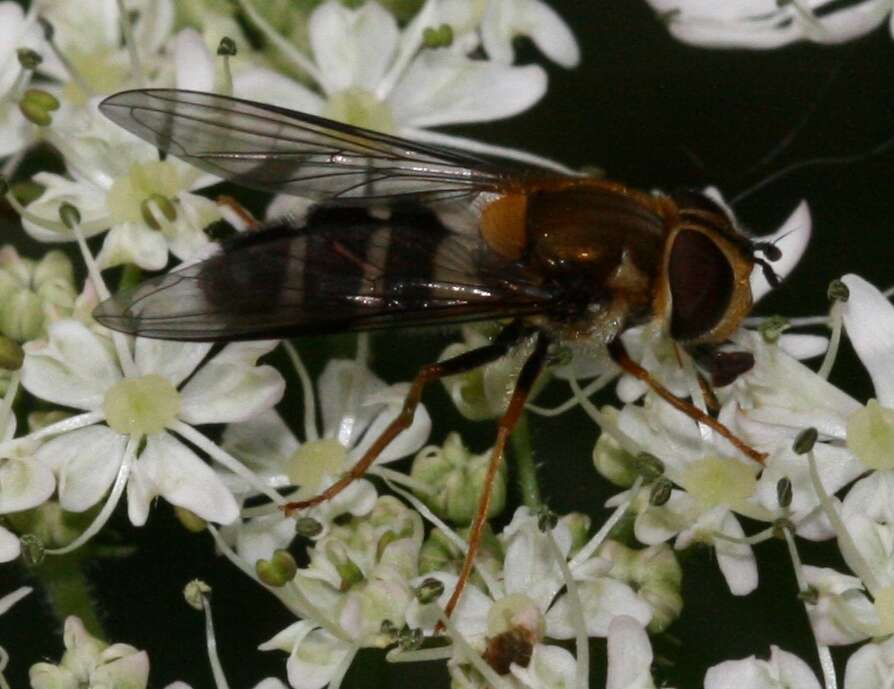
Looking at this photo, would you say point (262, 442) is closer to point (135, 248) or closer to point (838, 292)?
point (135, 248)

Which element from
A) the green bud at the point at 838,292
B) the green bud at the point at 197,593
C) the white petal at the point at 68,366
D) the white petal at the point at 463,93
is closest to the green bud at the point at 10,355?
the white petal at the point at 68,366

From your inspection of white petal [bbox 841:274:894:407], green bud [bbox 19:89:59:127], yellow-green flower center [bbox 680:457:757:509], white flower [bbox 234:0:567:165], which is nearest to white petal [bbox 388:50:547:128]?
white flower [bbox 234:0:567:165]

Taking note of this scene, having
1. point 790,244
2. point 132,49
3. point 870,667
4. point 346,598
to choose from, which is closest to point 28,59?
point 132,49

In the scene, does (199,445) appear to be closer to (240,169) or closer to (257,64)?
(240,169)

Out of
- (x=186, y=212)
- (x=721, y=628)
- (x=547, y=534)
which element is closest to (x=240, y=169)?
(x=186, y=212)

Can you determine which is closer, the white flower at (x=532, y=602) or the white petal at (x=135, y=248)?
the white flower at (x=532, y=602)

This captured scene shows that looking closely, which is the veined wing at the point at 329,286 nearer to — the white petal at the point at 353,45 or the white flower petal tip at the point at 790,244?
the white flower petal tip at the point at 790,244
